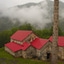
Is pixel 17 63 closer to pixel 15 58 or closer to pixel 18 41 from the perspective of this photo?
pixel 15 58

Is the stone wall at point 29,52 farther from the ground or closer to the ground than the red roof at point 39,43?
closer to the ground

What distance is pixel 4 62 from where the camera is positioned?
4809cm

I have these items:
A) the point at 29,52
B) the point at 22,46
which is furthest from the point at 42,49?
the point at 22,46

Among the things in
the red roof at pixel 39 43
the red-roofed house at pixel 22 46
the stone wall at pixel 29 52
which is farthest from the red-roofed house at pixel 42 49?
the red-roofed house at pixel 22 46

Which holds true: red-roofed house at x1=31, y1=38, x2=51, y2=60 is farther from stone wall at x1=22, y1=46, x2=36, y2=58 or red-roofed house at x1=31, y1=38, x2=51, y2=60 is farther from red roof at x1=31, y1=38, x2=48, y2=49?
stone wall at x1=22, y1=46, x2=36, y2=58

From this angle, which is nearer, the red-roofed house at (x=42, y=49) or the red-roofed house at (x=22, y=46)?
the red-roofed house at (x=42, y=49)

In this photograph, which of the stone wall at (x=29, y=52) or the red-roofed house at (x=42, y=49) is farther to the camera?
the stone wall at (x=29, y=52)

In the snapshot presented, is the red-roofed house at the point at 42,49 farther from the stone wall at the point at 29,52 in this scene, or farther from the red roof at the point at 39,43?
the stone wall at the point at 29,52

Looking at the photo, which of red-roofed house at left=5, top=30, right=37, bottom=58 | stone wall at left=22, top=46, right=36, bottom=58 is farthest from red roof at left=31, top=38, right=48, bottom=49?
red-roofed house at left=5, top=30, right=37, bottom=58

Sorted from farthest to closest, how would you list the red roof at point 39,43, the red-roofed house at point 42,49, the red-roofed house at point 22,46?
the red-roofed house at point 22,46, the red roof at point 39,43, the red-roofed house at point 42,49

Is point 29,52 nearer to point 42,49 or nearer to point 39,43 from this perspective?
point 42,49

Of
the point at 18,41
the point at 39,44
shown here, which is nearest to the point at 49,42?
the point at 39,44

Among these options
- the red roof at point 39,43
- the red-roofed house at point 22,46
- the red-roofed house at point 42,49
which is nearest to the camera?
the red-roofed house at point 42,49

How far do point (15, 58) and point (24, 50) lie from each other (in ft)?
11.6
